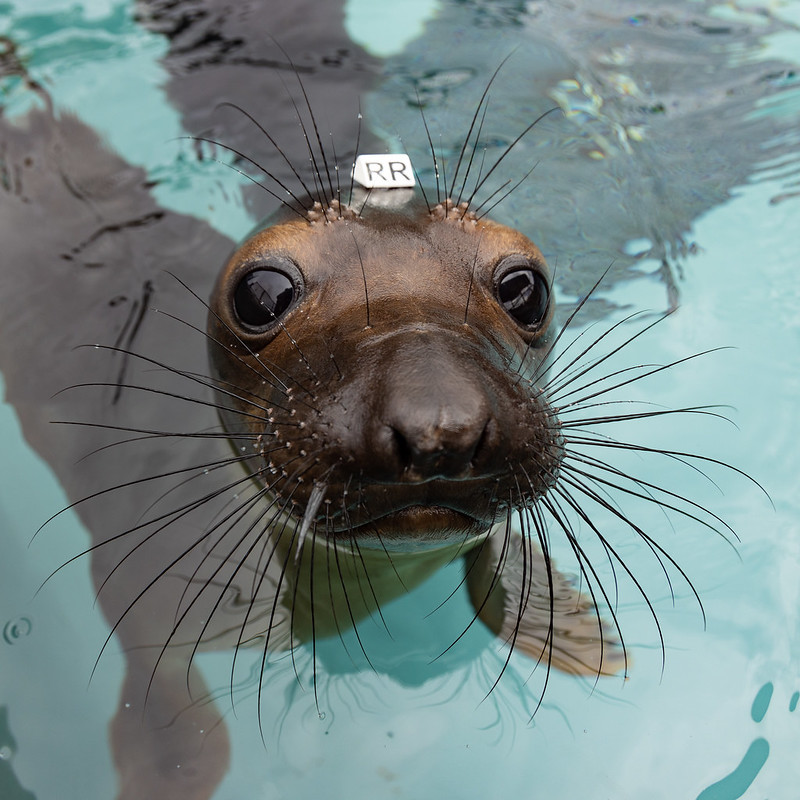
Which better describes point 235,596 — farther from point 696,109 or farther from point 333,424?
point 696,109

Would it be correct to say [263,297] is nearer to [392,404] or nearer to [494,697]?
[392,404]

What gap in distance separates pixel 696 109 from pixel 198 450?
359 cm

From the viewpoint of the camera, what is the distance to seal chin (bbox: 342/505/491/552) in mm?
1961

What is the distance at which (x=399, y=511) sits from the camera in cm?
196

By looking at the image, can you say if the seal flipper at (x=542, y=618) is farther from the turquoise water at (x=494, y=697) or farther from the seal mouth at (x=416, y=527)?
the seal mouth at (x=416, y=527)

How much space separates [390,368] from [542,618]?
1409 mm

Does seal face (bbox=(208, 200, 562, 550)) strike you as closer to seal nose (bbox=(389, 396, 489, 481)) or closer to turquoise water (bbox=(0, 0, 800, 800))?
seal nose (bbox=(389, 396, 489, 481))

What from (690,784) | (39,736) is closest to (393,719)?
(690,784)

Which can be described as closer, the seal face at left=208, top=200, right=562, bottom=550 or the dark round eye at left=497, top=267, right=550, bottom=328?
the seal face at left=208, top=200, right=562, bottom=550

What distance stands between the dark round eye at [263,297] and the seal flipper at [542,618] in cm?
101

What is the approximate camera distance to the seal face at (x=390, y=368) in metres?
1.76

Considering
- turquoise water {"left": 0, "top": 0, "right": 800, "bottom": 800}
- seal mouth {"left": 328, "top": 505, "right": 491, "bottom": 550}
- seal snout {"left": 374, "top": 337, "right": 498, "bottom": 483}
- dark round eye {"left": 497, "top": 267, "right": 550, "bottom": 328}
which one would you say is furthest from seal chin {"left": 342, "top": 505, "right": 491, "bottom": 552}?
turquoise water {"left": 0, "top": 0, "right": 800, "bottom": 800}

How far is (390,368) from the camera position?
1801 millimetres

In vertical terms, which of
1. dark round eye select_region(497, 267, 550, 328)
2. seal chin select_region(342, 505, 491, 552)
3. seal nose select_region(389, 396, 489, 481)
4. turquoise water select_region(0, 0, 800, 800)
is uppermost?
seal nose select_region(389, 396, 489, 481)
